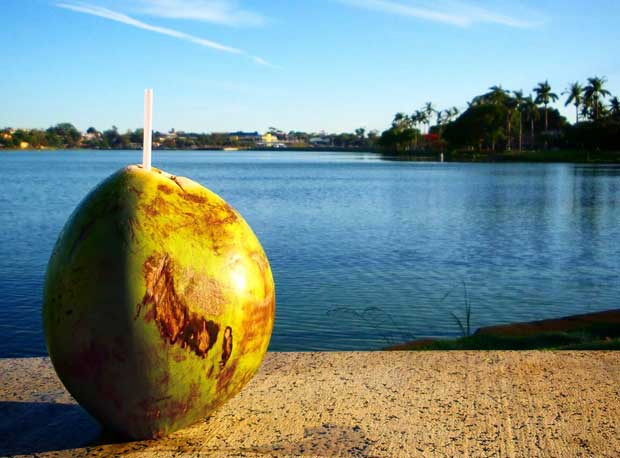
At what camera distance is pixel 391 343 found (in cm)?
1002

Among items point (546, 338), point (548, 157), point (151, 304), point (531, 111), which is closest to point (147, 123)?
point (151, 304)

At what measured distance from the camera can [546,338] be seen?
322 inches

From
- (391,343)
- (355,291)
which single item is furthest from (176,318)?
(355,291)

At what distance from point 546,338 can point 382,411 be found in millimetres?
4487

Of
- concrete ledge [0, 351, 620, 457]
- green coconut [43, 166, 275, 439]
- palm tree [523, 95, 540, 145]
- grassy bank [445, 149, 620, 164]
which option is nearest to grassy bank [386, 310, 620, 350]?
concrete ledge [0, 351, 620, 457]

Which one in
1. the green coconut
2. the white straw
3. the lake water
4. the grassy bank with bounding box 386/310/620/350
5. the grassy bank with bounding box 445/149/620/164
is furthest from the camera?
the grassy bank with bounding box 445/149/620/164

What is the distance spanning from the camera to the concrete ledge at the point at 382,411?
3799mm

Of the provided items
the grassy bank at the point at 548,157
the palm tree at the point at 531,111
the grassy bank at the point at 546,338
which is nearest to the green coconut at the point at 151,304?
the grassy bank at the point at 546,338

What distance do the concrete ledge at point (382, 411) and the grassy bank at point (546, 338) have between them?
1.83 metres

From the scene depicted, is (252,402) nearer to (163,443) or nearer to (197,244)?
(163,443)

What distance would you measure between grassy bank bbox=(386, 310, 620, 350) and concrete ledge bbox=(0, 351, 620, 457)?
1825mm

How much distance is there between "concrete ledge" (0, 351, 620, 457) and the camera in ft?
12.5

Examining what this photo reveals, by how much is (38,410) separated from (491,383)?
300 centimetres

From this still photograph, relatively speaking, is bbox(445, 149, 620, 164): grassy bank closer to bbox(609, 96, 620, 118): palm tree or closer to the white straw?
bbox(609, 96, 620, 118): palm tree
